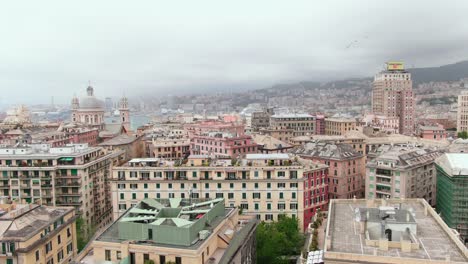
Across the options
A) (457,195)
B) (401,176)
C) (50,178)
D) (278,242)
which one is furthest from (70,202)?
(457,195)

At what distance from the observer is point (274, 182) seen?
6247cm

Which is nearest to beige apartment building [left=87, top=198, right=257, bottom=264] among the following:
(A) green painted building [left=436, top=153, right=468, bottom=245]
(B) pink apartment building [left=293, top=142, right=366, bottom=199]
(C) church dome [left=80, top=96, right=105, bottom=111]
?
(A) green painted building [left=436, top=153, right=468, bottom=245]

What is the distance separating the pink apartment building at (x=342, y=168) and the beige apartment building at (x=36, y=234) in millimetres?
46868

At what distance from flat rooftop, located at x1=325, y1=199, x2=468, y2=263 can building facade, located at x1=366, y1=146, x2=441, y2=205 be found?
90.2 feet

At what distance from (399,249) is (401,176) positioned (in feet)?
134

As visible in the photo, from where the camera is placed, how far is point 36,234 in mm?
42656

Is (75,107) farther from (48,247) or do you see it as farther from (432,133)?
(48,247)

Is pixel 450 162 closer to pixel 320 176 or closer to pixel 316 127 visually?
pixel 320 176

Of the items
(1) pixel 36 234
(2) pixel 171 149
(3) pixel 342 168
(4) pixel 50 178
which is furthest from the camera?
(2) pixel 171 149

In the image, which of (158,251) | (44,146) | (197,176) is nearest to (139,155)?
(44,146)

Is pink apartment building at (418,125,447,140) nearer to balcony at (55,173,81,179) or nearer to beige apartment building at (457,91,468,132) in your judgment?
beige apartment building at (457,91,468,132)

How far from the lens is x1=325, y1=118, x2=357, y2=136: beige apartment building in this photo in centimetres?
16338

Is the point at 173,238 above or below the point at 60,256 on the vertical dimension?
above

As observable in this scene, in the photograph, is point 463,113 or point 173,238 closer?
point 173,238
